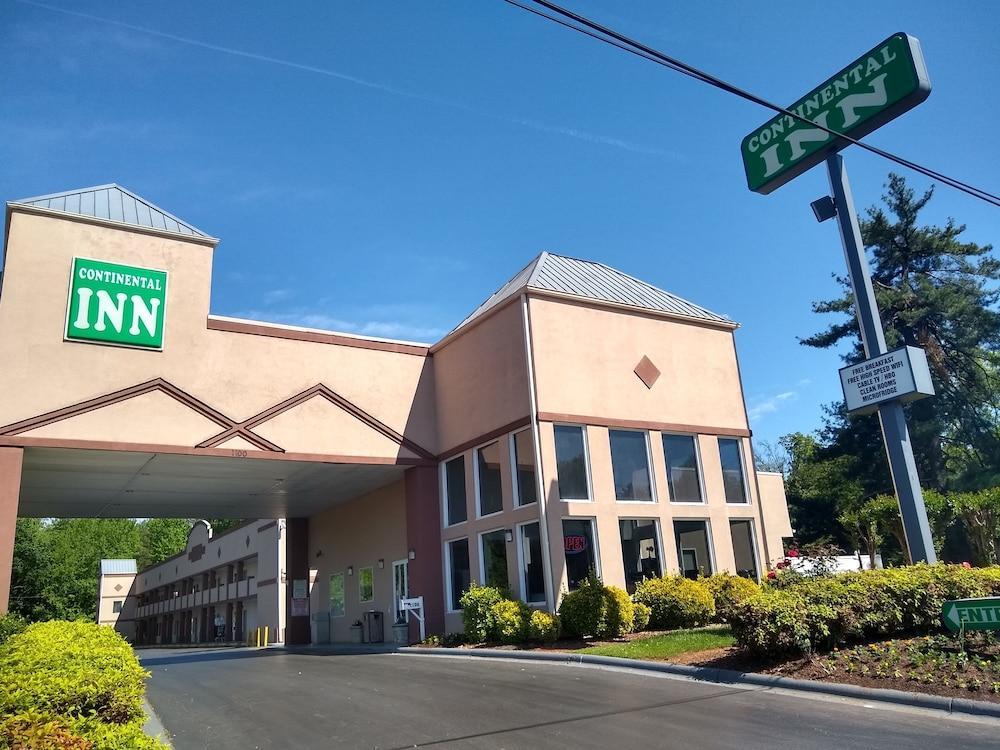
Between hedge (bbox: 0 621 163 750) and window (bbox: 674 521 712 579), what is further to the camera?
window (bbox: 674 521 712 579)

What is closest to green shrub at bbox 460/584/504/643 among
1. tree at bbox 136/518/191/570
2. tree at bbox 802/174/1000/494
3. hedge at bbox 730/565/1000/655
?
hedge at bbox 730/565/1000/655

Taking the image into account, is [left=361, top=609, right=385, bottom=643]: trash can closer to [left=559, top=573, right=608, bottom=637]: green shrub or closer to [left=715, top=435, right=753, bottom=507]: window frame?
[left=559, top=573, right=608, bottom=637]: green shrub

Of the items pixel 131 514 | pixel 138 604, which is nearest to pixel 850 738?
pixel 131 514

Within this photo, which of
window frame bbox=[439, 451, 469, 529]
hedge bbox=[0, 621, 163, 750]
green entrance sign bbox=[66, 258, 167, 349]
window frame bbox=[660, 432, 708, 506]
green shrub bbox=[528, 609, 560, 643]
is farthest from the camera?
window frame bbox=[439, 451, 469, 529]

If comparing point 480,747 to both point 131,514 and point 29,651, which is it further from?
point 131,514

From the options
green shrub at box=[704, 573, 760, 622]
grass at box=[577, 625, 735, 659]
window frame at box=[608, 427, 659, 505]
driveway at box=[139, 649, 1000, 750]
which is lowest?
driveway at box=[139, 649, 1000, 750]

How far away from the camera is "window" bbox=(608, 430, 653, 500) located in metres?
19.4

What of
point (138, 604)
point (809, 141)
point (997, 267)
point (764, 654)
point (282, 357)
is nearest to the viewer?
point (764, 654)

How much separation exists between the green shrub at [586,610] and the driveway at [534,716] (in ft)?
Result: 8.42

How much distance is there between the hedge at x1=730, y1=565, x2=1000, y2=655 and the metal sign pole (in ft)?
5.66

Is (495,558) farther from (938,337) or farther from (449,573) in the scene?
(938,337)

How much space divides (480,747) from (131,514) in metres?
23.8

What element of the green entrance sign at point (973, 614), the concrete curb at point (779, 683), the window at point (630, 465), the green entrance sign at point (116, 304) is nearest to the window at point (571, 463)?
the window at point (630, 465)

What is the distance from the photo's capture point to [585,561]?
59.5 ft
